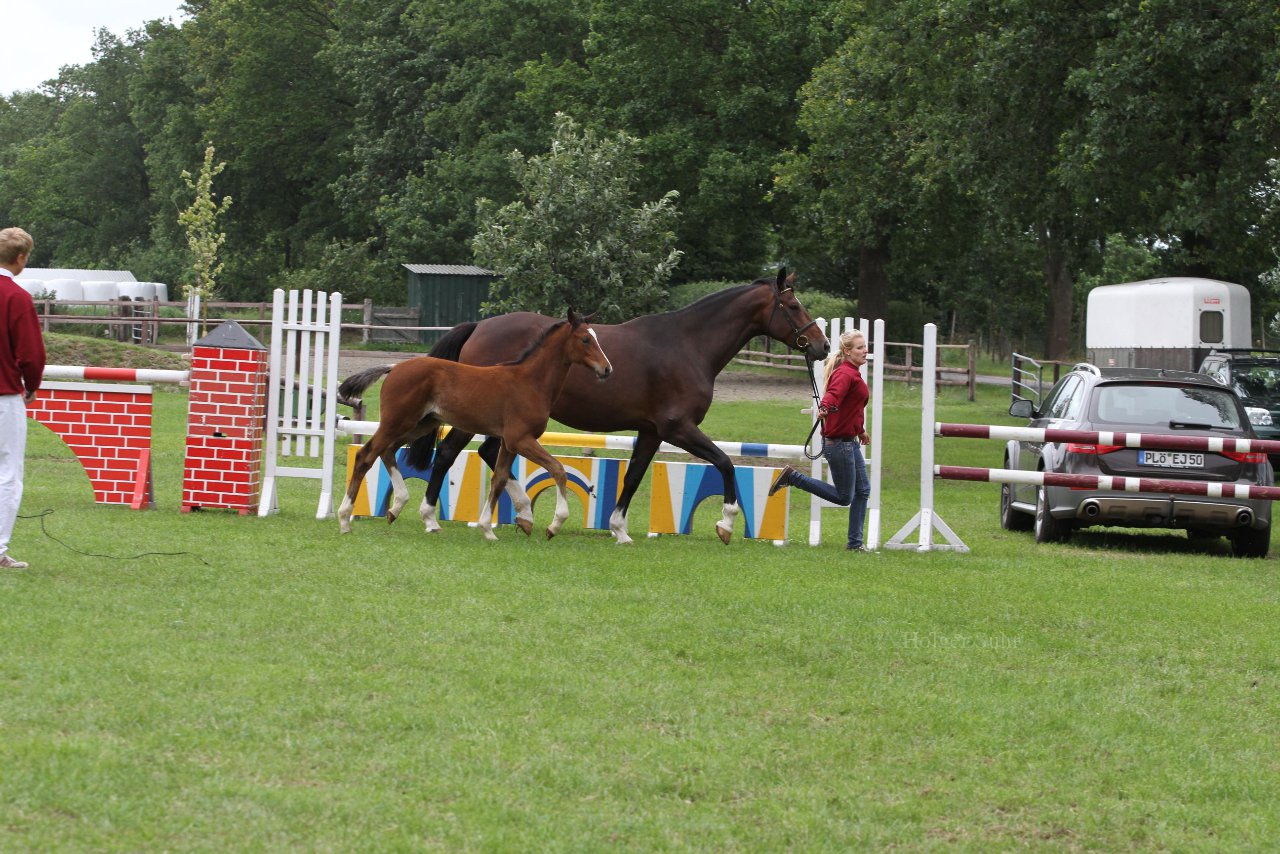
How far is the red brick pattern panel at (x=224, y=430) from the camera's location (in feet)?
42.1

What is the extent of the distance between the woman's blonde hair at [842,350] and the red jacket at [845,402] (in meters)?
0.05

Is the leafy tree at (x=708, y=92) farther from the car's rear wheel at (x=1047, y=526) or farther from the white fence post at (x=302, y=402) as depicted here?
the white fence post at (x=302, y=402)

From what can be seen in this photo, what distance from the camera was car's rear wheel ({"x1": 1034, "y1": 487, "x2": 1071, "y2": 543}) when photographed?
13.9 m

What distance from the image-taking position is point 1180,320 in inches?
1206

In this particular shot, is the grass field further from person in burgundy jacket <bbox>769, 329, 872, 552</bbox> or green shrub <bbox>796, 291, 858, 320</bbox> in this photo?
green shrub <bbox>796, 291, 858, 320</bbox>

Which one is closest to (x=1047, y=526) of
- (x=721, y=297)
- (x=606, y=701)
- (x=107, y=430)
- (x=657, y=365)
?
(x=721, y=297)

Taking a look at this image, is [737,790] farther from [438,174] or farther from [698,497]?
[438,174]

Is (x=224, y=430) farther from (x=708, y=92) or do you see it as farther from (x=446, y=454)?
(x=708, y=92)

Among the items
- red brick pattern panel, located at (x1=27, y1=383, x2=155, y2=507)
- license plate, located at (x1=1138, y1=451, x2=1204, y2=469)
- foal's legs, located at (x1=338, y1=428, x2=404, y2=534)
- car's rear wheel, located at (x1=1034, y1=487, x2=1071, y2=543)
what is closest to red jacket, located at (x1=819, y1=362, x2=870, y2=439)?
car's rear wheel, located at (x1=1034, y1=487, x2=1071, y2=543)

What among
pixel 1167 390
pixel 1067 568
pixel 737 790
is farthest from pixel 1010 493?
pixel 737 790

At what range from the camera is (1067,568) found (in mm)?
11945

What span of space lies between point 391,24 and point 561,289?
43.1 m

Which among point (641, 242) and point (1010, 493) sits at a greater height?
point (641, 242)

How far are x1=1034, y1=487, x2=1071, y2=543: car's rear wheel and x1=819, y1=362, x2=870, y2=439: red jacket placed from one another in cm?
247
